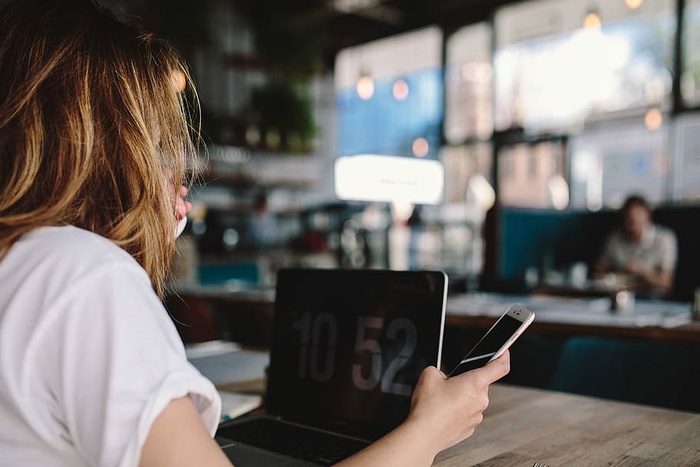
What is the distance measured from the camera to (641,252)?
5.68 m

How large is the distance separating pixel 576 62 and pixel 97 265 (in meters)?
7.82

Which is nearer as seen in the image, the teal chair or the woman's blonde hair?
the woman's blonde hair

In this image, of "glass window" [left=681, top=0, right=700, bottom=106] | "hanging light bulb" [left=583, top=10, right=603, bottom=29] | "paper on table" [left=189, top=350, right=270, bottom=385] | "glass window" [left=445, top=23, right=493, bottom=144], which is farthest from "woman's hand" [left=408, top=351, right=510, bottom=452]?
"glass window" [left=445, top=23, right=493, bottom=144]

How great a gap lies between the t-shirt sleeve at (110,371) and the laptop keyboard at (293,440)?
18.4 inches

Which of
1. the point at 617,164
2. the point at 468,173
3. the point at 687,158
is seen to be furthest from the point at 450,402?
the point at 468,173

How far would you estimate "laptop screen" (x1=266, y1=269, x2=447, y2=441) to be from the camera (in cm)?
112

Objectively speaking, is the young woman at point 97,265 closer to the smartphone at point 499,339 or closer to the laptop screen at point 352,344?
the smartphone at point 499,339

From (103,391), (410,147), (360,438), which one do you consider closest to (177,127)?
(103,391)

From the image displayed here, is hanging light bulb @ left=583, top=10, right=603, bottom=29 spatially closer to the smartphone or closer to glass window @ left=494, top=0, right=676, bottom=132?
glass window @ left=494, top=0, right=676, bottom=132

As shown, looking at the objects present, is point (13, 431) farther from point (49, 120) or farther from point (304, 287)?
point (304, 287)

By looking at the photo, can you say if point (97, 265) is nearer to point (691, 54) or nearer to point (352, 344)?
point (352, 344)

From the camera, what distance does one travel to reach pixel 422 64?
9523mm

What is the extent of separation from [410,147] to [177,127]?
28.5 feet

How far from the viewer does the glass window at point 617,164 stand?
275 inches
